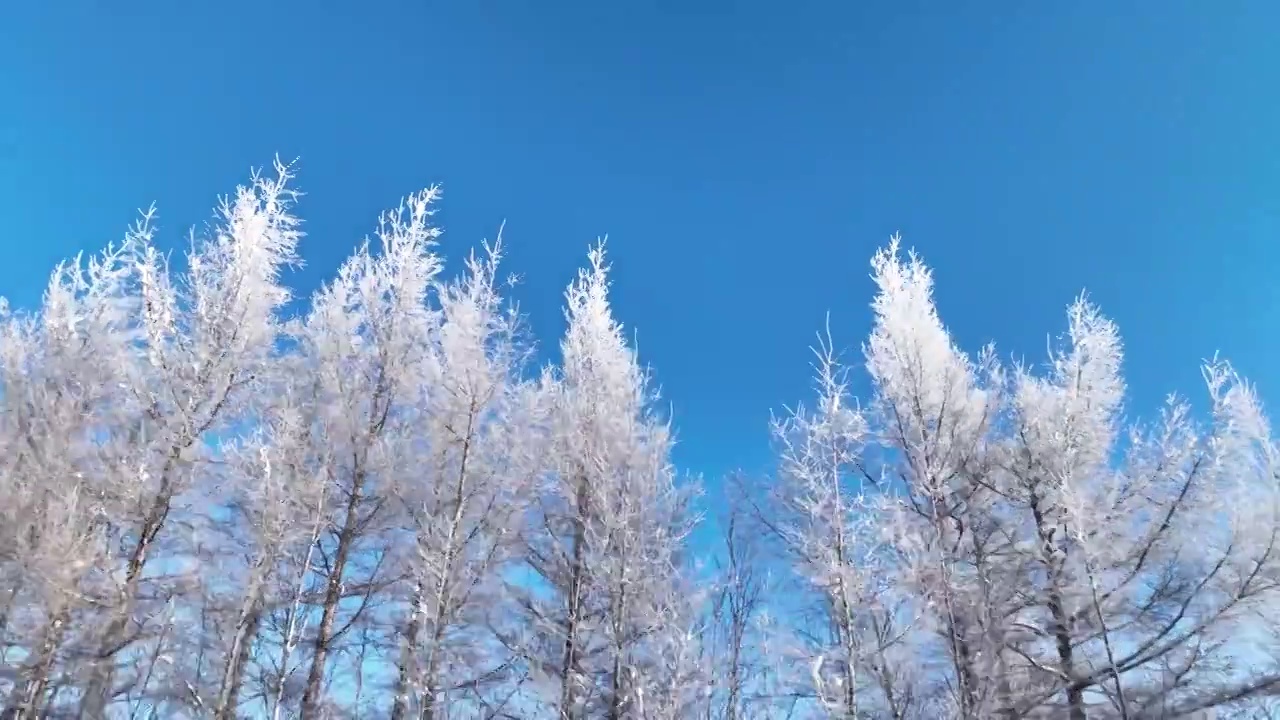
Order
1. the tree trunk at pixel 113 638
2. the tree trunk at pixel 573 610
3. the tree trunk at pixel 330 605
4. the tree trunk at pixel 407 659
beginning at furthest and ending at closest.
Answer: the tree trunk at pixel 330 605
the tree trunk at pixel 573 610
the tree trunk at pixel 113 638
the tree trunk at pixel 407 659

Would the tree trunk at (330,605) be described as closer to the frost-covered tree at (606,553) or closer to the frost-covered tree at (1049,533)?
the frost-covered tree at (606,553)

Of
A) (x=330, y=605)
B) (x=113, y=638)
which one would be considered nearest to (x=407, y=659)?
(x=330, y=605)

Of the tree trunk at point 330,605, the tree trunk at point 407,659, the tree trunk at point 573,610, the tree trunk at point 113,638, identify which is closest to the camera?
the tree trunk at point 407,659

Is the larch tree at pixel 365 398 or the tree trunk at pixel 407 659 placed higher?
the larch tree at pixel 365 398

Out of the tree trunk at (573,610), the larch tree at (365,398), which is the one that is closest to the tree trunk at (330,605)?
the larch tree at (365,398)

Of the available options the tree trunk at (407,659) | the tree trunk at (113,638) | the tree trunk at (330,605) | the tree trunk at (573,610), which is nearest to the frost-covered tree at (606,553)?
the tree trunk at (573,610)

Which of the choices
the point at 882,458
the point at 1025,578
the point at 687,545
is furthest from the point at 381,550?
the point at 1025,578

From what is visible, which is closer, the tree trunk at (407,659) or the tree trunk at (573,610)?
the tree trunk at (407,659)

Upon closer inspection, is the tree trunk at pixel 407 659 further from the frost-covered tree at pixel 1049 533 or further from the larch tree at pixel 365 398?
the frost-covered tree at pixel 1049 533

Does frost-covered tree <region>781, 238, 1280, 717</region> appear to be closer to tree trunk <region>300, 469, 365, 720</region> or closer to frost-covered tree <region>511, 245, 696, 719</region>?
frost-covered tree <region>511, 245, 696, 719</region>

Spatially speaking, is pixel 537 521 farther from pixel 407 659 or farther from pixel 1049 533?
pixel 1049 533

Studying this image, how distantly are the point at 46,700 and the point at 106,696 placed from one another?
82 cm

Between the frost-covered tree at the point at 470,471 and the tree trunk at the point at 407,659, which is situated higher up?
the frost-covered tree at the point at 470,471

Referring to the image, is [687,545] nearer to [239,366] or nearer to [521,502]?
[521,502]
